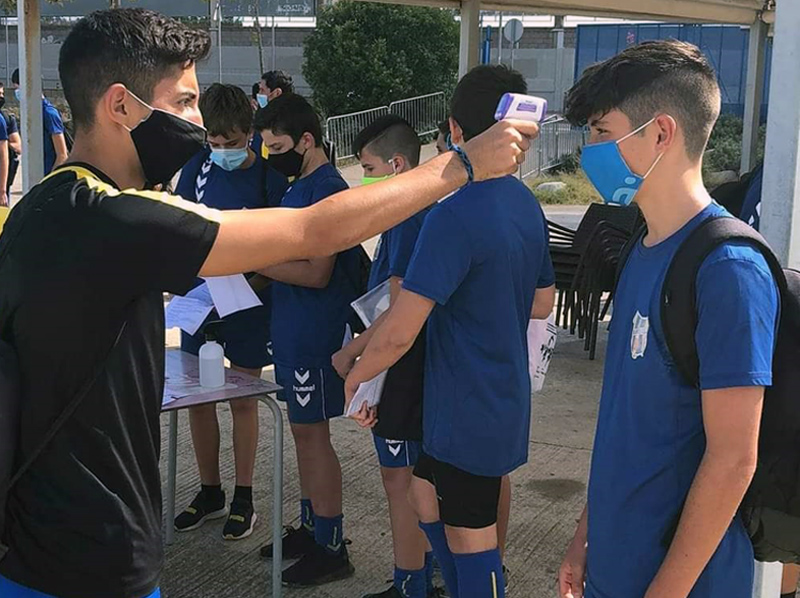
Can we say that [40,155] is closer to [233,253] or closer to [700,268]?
[233,253]

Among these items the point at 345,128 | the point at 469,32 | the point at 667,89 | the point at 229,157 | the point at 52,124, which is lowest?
the point at 345,128

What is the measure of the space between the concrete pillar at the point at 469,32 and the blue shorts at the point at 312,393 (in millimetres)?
3424

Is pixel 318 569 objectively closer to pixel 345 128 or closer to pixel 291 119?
pixel 291 119

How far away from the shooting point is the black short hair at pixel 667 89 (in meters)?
1.79

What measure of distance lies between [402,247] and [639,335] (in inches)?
53.0

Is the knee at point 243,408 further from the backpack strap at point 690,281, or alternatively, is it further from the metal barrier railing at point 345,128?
the metal barrier railing at point 345,128

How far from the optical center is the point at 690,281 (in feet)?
5.38

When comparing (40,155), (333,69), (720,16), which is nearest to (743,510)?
(40,155)

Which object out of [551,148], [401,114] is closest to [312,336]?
[551,148]

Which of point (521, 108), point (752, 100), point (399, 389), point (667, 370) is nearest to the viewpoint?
point (667, 370)

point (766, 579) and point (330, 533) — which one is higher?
point (766, 579)

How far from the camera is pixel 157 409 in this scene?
6.00 ft

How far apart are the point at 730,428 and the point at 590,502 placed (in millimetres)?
409

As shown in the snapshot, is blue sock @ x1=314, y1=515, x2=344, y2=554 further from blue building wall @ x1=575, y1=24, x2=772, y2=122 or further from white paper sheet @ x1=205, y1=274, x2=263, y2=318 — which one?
blue building wall @ x1=575, y1=24, x2=772, y2=122
